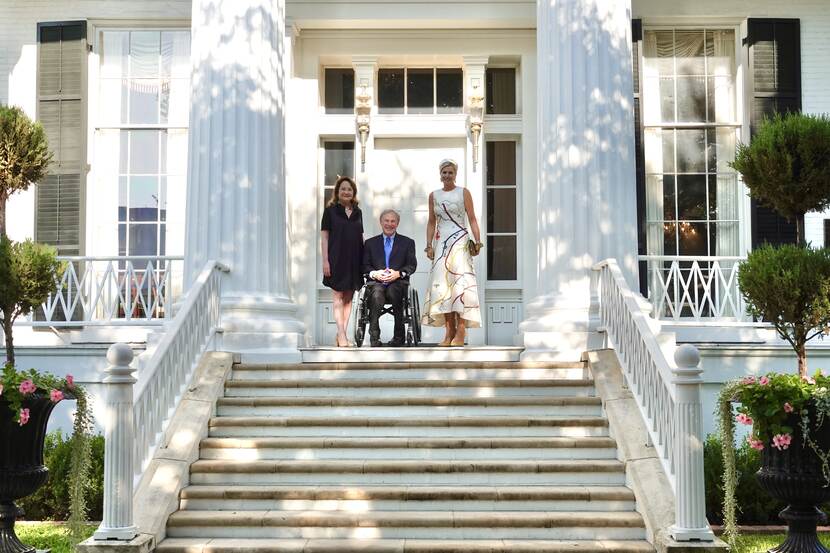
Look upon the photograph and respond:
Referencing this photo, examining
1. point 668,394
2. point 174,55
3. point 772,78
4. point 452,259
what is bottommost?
point 668,394

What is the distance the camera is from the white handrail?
733 cm

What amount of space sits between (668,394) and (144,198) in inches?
301

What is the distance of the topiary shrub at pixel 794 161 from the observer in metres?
8.12

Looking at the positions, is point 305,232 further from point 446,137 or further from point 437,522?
point 437,522

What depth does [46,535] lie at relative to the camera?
27.3ft

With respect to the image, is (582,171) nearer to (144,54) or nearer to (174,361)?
(174,361)

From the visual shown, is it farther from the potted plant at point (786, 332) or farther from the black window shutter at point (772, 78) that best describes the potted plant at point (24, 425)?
the black window shutter at point (772, 78)

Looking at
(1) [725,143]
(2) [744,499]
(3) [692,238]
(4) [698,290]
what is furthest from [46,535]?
(1) [725,143]

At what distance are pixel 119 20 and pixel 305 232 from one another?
3.47m

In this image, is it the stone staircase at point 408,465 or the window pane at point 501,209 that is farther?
the window pane at point 501,209

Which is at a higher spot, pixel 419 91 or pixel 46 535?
pixel 419 91

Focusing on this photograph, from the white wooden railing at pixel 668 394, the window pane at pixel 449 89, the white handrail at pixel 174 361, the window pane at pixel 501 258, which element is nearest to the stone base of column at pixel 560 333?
the white wooden railing at pixel 668 394

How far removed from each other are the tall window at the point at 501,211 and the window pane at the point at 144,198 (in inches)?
163

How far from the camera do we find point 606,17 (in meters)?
10.0
